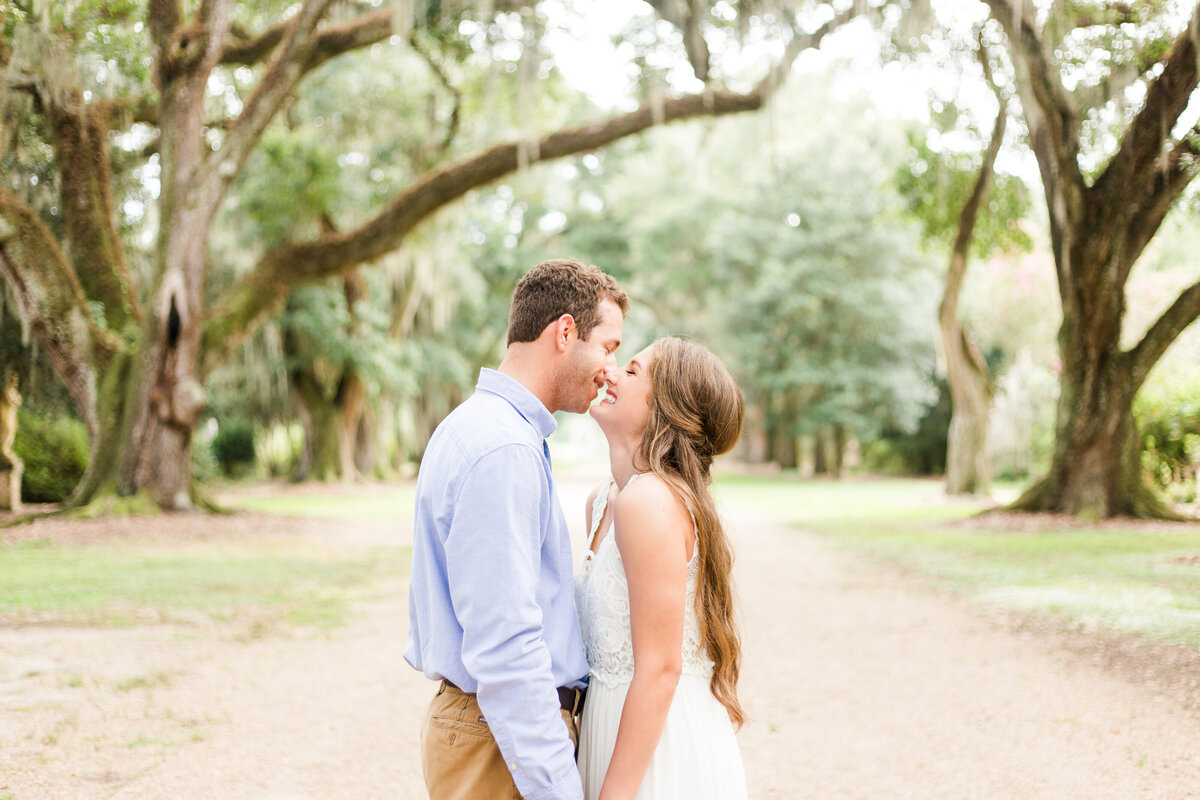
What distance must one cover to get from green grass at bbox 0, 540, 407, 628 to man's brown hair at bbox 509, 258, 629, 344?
5891mm

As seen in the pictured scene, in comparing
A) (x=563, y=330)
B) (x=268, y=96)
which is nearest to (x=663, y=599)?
(x=563, y=330)

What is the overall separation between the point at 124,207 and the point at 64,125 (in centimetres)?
293

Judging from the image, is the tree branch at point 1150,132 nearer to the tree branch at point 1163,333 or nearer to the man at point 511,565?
the tree branch at point 1163,333

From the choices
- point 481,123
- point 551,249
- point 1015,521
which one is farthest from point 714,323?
point 1015,521

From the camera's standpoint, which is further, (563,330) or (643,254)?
(643,254)

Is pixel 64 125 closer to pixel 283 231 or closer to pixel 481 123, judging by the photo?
pixel 283 231

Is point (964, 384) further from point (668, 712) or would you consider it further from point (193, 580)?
point (668, 712)

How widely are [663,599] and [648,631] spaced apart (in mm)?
76

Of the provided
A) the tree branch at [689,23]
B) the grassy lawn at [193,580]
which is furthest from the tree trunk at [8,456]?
the tree branch at [689,23]

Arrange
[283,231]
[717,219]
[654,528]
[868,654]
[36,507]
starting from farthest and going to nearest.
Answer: [717,219], [283,231], [36,507], [868,654], [654,528]

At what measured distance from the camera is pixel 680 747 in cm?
211

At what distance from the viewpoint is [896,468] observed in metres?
32.1

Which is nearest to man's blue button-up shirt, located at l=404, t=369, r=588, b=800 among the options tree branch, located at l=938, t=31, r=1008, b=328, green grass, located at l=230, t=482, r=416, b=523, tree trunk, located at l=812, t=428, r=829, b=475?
green grass, located at l=230, t=482, r=416, b=523

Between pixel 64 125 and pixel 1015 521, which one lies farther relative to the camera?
pixel 1015 521
